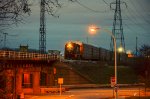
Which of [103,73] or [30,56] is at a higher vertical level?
[30,56]

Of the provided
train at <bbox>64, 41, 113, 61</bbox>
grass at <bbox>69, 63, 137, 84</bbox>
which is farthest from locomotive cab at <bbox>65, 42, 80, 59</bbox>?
grass at <bbox>69, 63, 137, 84</bbox>

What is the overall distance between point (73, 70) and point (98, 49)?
865 centimetres

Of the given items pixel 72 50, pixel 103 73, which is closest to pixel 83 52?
pixel 72 50

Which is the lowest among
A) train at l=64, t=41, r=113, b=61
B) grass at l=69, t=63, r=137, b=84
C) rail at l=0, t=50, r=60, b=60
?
grass at l=69, t=63, r=137, b=84

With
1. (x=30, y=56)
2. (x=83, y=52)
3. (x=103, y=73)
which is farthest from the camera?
(x=103, y=73)

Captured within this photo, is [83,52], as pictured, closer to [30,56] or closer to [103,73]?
[103,73]

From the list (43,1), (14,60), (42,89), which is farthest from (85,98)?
(43,1)

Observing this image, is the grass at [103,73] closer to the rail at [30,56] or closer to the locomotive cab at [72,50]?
the locomotive cab at [72,50]

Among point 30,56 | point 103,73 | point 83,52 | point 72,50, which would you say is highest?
point 72,50

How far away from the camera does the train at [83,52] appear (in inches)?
4096

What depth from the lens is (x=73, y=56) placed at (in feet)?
375

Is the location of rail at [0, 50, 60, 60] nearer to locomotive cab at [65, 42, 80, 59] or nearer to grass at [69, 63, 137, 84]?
locomotive cab at [65, 42, 80, 59]

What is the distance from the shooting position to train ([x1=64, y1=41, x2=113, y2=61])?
104 meters

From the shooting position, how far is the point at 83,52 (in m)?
107
